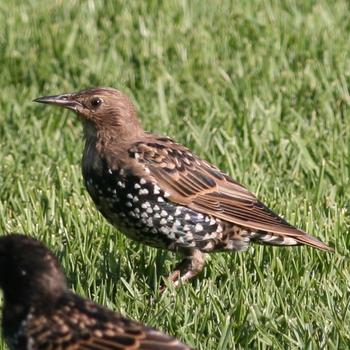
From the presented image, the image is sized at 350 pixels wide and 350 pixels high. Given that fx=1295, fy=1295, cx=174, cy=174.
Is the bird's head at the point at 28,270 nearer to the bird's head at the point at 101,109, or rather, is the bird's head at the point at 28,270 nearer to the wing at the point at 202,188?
the wing at the point at 202,188

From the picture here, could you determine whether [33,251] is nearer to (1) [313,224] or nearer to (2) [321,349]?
(2) [321,349]

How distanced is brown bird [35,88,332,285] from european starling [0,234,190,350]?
1.89 meters

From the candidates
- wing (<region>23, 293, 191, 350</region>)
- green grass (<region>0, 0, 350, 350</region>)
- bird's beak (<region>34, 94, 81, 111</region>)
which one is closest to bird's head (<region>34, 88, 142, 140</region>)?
bird's beak (<region>34, 94, 81, 111</region>)

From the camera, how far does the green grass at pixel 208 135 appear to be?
6.39 metres

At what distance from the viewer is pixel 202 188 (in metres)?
7.45

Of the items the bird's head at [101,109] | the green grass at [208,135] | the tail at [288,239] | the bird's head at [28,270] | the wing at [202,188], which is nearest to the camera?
the bird's head at [28,270]

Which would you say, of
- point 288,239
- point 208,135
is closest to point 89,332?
point 288,239

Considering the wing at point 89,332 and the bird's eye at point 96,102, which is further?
the bird's eye at point 96,102

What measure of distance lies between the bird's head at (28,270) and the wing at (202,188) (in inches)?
82.2

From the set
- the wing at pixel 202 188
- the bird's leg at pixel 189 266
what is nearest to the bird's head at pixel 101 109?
the wing at pixel 202 188

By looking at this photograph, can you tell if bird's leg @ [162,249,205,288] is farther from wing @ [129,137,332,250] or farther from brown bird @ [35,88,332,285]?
wing @ [129,137,332,250]

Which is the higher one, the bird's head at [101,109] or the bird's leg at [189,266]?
the bird's head at [101,109]

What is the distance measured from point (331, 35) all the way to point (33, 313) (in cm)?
627

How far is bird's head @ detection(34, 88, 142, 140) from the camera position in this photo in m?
7.55
